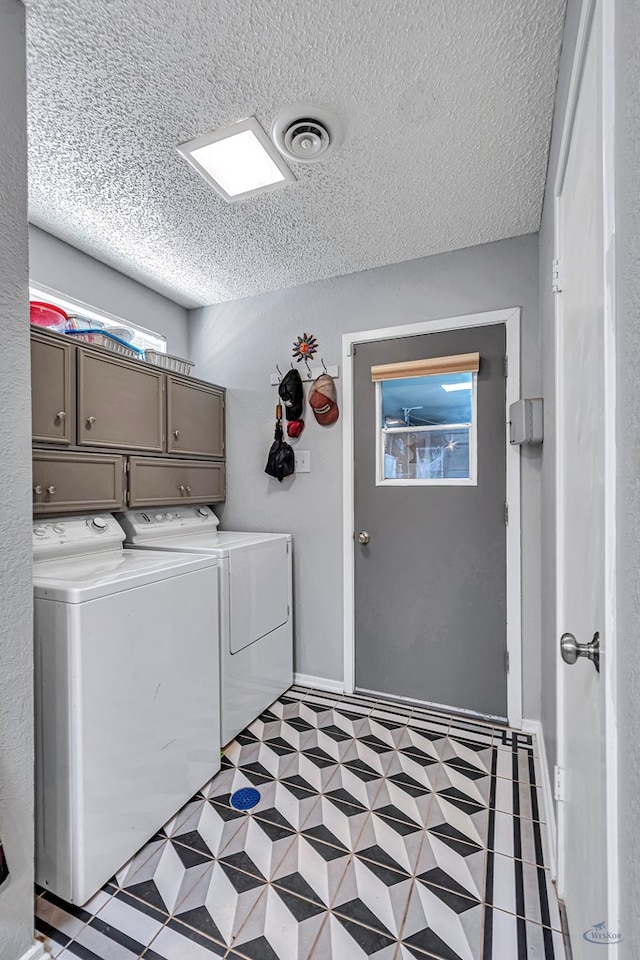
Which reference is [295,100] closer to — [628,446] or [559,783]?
[628,446]

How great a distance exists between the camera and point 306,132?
1549mm

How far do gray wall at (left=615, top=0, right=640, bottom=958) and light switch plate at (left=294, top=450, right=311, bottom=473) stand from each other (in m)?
2.20

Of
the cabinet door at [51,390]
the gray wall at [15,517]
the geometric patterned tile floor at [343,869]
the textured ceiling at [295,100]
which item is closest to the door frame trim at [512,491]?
the geometric patterned tile floor at [343,869]

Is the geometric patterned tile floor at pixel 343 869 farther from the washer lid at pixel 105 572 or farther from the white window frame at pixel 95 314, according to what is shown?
the white window frame at pixel 95 314

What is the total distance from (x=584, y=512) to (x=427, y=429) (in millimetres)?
1516

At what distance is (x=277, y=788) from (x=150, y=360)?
2.18m

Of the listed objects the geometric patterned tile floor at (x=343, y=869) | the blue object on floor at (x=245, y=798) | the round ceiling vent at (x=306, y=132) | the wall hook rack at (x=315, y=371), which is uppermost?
the round ceiling vent at (x=306, y=132)

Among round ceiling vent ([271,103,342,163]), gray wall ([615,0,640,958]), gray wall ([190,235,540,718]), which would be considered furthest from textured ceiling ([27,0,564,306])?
gray wall ([615,0,640,958])

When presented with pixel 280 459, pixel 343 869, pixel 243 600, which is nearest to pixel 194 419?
pixel 280 459

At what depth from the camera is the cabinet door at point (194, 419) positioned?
255cm

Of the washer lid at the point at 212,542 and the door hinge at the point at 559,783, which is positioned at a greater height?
the washer lid at the point at 212,542

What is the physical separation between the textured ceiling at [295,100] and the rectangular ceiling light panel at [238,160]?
5cm

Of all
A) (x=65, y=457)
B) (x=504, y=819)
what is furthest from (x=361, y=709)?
(x=65, y=457)

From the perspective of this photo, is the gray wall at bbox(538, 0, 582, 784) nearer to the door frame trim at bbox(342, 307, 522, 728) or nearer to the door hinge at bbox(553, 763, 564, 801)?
the door hinge at bbox(553, 763, 564, 801)
